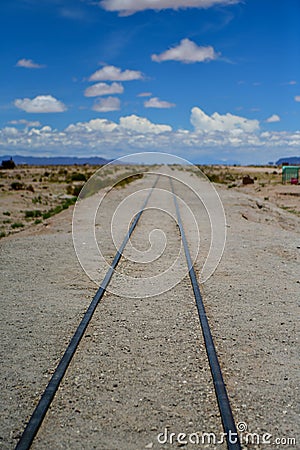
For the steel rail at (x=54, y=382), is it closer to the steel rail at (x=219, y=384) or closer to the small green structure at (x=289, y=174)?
the steel rail at (x=219, y=384)

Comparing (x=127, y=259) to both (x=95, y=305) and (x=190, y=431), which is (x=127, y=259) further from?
(x=190, y=431)

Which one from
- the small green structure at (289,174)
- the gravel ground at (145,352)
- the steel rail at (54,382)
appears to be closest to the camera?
the steel rail at (54,382)

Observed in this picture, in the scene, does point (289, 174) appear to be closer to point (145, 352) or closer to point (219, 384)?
point (145, 352)

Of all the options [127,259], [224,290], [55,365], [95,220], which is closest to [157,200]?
[95,220]

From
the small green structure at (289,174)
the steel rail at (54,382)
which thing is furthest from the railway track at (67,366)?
the small green structure at (289,174)

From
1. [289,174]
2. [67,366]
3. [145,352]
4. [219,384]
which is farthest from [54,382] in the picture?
[289,174]

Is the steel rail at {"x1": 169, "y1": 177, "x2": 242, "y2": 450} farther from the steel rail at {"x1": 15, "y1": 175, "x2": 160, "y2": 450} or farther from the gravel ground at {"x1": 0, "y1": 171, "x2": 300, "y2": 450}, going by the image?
the steel rail at {"x1": 15, "y1": 175, "x2": 160, "y2": 450}

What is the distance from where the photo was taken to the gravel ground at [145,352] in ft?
15.7

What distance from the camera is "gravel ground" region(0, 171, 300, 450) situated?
4.78 meters

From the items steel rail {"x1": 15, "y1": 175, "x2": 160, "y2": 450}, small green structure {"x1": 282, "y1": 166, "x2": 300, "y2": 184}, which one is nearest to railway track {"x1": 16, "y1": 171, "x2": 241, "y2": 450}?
steel rail {"x1": 15, "y1": 175, "x2": 160, "y2": 450}

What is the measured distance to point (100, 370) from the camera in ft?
19.3

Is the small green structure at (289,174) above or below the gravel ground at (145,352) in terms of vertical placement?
above

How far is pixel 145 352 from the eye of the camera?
6414 millimetres

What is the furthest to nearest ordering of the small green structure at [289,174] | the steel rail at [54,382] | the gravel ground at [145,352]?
the small green structure at [289,174] < the gravel ground at [145,352] < the steel rail at [54,382]
